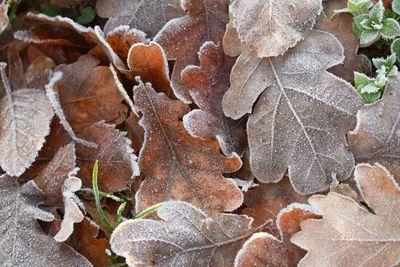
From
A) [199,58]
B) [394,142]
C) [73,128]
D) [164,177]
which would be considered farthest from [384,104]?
[73,128]

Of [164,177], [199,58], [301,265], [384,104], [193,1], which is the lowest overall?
[301,265]

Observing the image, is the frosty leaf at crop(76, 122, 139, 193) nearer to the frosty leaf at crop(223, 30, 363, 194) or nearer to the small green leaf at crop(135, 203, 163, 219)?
the small green leaf at crop(135, 203, 163, 219)

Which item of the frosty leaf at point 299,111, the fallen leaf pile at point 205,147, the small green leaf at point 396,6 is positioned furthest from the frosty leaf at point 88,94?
the small green leaf at point 396,6

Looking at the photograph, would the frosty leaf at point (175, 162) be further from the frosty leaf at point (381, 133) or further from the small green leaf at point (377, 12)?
the small green leaf at point (377, 12)

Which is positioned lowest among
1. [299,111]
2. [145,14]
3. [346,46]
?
[299,111]

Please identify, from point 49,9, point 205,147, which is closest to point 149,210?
point 205,147

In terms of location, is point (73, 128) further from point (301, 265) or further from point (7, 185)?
point (301, 265)

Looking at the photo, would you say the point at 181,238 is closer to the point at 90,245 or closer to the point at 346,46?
the point at 90,245
